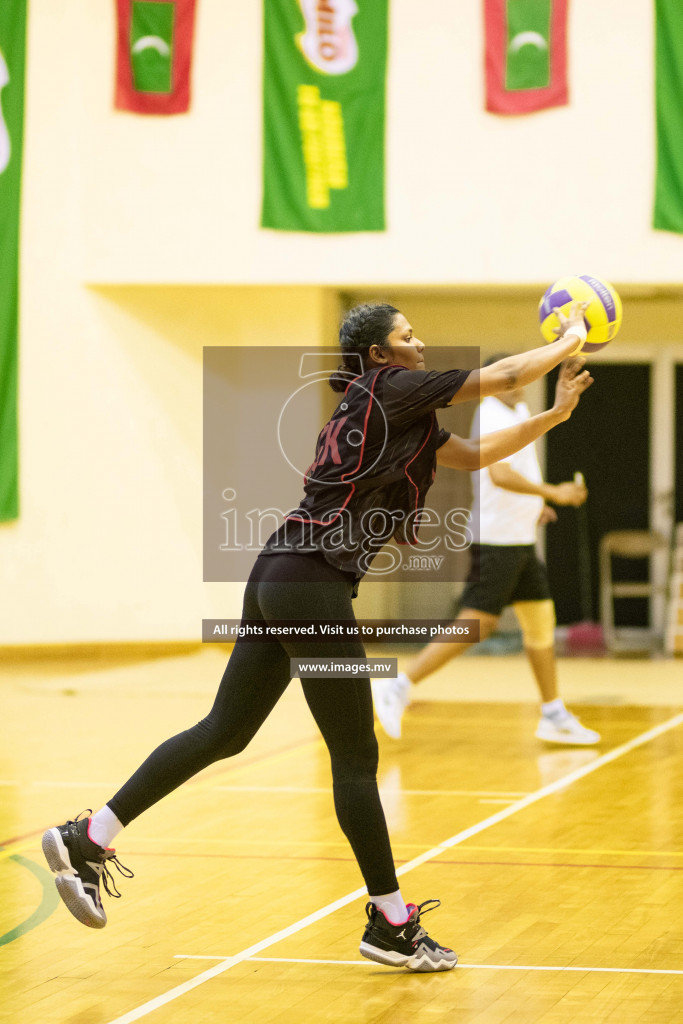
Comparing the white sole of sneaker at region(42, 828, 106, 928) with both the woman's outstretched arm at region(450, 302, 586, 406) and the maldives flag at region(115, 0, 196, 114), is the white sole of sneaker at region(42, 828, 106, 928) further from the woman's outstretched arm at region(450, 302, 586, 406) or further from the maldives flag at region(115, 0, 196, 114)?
the maldives flag at region(115, 0, 196, 114)

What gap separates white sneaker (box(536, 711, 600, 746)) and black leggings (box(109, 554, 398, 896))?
3784mm

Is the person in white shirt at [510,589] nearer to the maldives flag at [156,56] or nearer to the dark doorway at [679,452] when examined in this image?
the maldives flag at [156,56]

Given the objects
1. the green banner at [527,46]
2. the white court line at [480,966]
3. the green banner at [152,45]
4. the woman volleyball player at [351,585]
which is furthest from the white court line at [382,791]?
the green banner at [152,45]

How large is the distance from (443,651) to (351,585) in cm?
373

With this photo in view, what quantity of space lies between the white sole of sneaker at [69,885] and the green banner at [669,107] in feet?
28.5

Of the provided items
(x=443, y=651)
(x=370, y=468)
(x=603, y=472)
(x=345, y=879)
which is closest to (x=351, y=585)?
(x=370, y=468)

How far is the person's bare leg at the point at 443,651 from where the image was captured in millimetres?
7133

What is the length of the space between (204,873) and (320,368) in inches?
337

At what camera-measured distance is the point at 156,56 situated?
11.5m

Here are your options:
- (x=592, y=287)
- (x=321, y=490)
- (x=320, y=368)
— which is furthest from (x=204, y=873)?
(x=320, y=368)

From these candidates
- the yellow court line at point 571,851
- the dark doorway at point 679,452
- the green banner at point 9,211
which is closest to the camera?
the yellow court line at point 571,851

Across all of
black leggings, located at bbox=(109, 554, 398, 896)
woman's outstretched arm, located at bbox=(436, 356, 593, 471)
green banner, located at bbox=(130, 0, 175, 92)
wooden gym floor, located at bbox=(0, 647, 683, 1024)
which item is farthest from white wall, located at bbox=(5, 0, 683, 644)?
black leggings, located at bbox=(109, 554, 398, 896)

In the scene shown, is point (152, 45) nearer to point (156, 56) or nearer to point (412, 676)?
point (156, 56)

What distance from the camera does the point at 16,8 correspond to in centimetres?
1160
